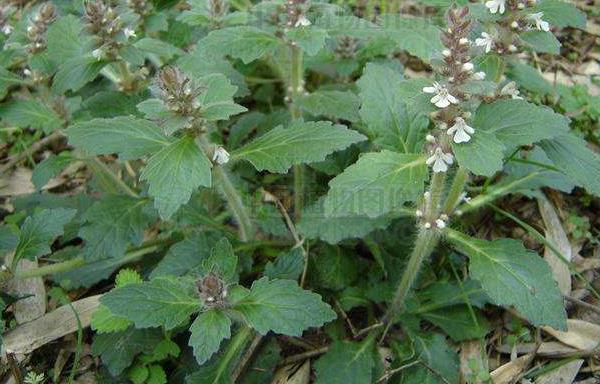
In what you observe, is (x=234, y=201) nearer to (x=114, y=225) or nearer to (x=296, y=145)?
(x=296, y=145)

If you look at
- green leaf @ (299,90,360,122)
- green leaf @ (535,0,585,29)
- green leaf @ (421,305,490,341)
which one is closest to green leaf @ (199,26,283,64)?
green leaf @ (299,90,360,122)

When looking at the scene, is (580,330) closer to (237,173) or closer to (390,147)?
(390,147)

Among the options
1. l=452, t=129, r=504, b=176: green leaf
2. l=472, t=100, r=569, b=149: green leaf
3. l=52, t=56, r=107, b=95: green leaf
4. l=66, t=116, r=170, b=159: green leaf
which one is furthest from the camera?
l=52, t=56, r=107, b=95: green leaf

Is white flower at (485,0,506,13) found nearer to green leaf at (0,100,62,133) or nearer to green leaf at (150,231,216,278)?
green leaf at (150,231,216,278)

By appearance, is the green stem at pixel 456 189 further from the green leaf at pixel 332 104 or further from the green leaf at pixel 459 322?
the green leaf at pixel 332 104

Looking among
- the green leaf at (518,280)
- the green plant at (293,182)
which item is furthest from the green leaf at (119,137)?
the green leaf at (518,280)

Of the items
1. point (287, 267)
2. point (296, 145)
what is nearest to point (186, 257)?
point (287, 267)
